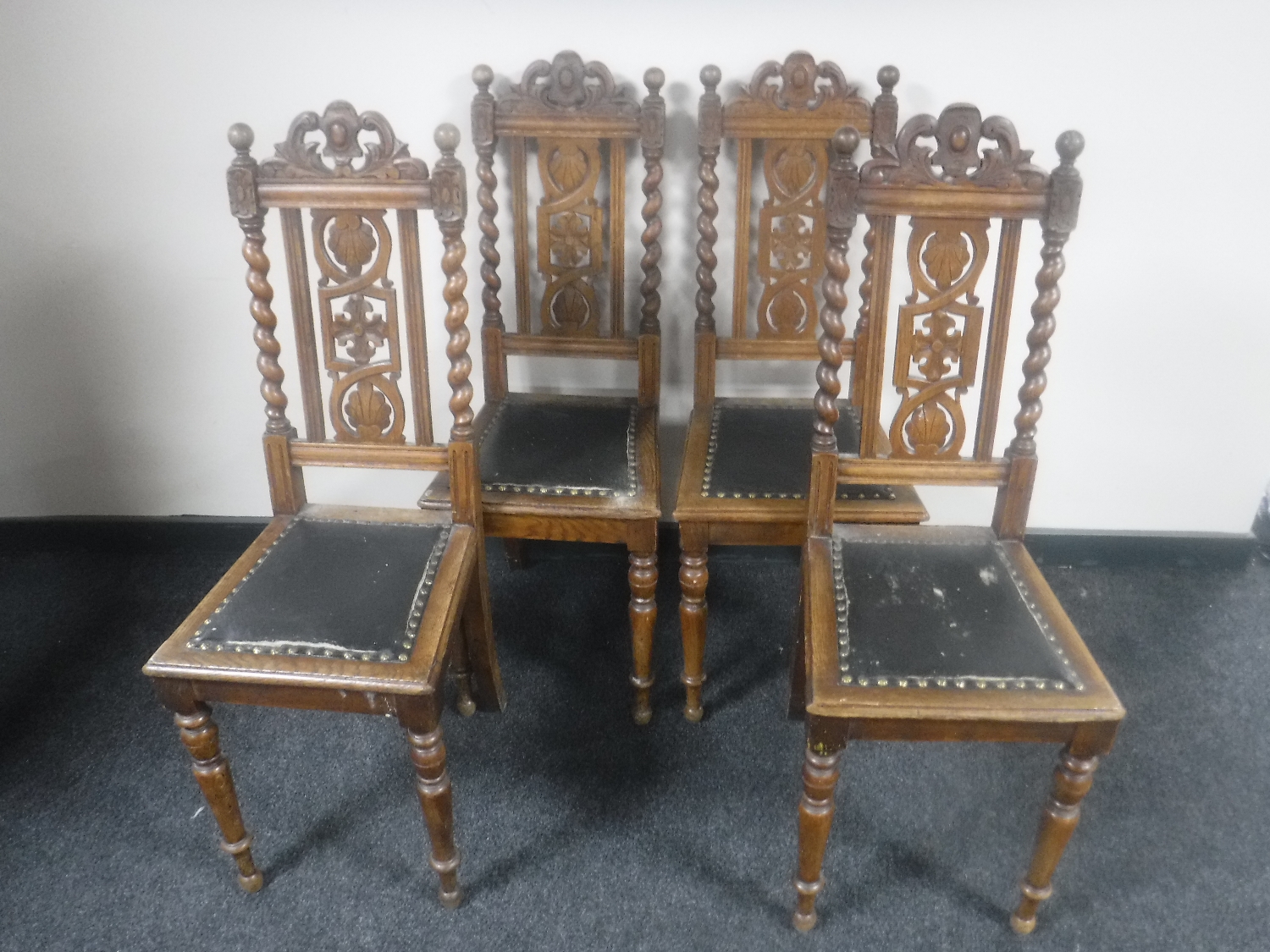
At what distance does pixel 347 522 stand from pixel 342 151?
25.9 inches

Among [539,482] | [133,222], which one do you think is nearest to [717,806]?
[539,482]

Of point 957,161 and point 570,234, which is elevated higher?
point 957,161

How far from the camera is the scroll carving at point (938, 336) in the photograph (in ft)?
5.07

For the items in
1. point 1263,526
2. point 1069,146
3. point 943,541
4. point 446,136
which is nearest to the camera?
point 1069,146

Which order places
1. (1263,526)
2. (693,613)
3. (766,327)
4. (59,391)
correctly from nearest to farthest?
(693,613), (766,327), (59,391), (1263,526)

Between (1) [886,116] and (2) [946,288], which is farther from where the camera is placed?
(1) [886,116]

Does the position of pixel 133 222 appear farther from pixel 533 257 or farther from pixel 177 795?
pixel 177 795

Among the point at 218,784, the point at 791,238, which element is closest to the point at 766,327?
the point at 791,238

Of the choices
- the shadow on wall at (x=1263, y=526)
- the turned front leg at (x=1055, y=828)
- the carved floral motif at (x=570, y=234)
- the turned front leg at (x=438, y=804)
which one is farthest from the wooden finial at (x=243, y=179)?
the shadow on wall at (x=1263, y=526)

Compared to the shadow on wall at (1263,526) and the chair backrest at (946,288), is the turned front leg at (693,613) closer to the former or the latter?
the chair backrest at (946,288)

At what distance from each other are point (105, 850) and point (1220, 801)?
6.92 feet

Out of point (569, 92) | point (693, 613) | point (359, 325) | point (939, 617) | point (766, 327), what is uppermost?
point (569, 92)

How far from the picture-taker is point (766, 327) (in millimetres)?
2227

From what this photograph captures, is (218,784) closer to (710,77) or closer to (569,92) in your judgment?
(569,92)
